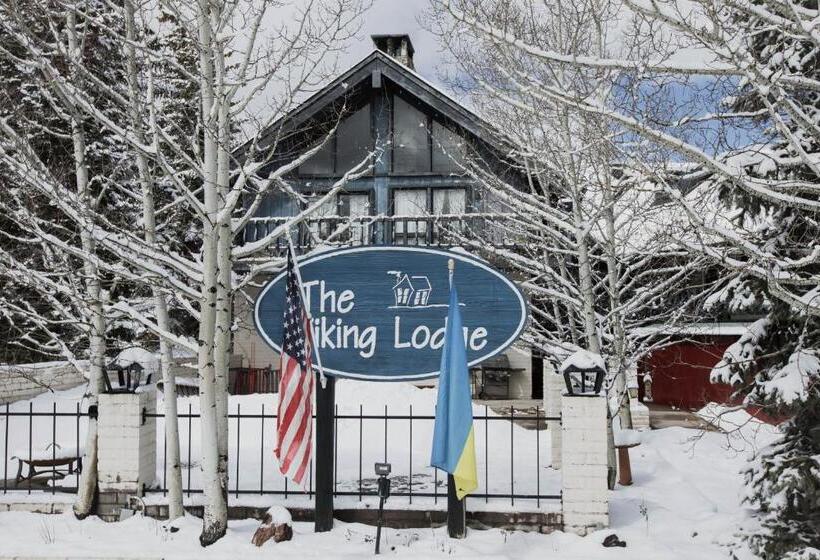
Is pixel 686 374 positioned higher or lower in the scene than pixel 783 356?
lower

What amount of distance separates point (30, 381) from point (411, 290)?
1159 cm

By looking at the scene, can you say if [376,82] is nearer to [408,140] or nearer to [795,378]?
[408,140]

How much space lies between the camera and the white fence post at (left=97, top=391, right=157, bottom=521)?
27.6 ft

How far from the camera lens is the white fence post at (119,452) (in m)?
8.41

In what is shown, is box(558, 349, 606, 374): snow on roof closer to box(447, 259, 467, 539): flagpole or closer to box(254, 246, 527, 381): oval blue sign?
box(254, 246, 527, 381): oval blue sign

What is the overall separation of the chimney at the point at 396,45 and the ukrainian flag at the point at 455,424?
16.3 meters

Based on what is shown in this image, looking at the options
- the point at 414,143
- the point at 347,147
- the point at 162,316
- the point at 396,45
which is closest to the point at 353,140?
the point at 347,147

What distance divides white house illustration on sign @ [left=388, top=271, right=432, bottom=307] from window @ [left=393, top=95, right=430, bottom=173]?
39.9ft

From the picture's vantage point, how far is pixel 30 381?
1630cm

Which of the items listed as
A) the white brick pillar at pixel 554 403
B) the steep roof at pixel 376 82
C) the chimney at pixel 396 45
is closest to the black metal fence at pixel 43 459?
the white brick pillar at pixel 554 403

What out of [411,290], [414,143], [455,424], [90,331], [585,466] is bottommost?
[585,466]

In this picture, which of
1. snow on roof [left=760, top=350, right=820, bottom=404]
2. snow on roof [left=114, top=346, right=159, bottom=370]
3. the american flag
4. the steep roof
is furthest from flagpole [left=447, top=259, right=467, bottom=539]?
the steep roof

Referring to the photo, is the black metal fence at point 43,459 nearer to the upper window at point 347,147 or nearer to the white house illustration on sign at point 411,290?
the white house illustration on sign at point 411,290

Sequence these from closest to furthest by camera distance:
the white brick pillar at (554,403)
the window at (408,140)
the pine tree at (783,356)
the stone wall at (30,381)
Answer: the pine tree at (783,356) → the white brick pillar at (554,403) → the stone wall at (30,381) → the window at (408,140)
